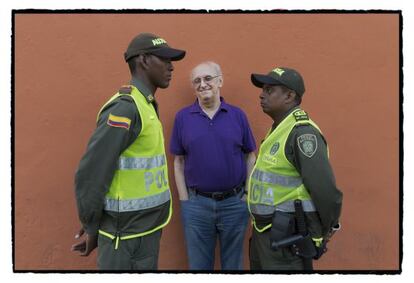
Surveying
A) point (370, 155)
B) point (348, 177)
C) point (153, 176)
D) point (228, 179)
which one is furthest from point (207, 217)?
point (370, 155)

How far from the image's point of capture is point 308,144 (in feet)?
8.64

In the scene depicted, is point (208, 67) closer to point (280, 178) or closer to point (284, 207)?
point (280, 178)

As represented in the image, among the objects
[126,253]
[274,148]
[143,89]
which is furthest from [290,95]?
[126,253]

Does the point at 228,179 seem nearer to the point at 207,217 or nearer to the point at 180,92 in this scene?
the point at 207,217

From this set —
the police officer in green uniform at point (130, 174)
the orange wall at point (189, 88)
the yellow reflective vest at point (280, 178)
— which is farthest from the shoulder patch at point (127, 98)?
the orange wall at point (189, 88)

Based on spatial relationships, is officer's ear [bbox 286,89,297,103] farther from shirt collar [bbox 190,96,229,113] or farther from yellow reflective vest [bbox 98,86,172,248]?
yellow reflective vest [bbox 98,86,172,248]

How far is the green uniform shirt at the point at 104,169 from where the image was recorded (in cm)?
245

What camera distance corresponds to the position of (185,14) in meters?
3.74

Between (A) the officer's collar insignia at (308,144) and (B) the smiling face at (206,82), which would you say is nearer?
(A) the officer's collar insignia at (308,144)

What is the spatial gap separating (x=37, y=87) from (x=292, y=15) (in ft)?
8.00

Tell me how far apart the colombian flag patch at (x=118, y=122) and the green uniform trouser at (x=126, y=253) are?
2.46 ft

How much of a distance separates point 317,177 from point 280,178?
0.88 ft

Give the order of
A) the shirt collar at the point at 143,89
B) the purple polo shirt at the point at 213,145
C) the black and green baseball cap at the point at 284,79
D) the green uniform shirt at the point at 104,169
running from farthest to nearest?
the purple polo shirt at the point at 213,145 < the black and green baseball cap at the point at 284,79 < the shirt collar at the point at 143,89 < the green uniform shirt at the point at 104,169

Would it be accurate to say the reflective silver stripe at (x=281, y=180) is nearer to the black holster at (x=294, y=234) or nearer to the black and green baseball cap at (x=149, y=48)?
the black holster at (x=294, y=234)
